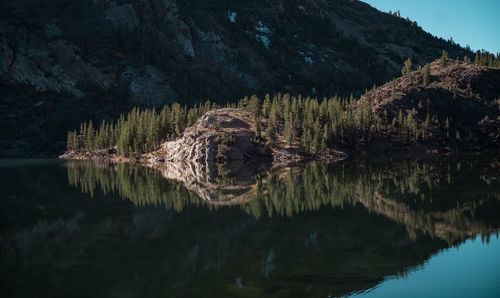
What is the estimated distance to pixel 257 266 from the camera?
3484 cm

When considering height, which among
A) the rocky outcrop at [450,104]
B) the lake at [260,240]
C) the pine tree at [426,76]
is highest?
the pine tree at [426,76]

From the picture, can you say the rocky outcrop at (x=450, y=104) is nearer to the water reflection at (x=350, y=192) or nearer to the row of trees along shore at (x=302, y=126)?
the row of trees along shore at (x=302, y=126)

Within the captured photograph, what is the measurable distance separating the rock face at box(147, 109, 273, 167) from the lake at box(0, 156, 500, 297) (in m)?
63.1

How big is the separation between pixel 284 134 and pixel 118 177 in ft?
219

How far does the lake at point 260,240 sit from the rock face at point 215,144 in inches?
2483

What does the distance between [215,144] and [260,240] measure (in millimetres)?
104468

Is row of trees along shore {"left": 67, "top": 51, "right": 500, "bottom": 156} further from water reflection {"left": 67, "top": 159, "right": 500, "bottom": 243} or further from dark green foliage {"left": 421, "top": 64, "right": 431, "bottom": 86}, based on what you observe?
water reflection {"left": 67, "top": 159, "right": 500, "bottom": 243}

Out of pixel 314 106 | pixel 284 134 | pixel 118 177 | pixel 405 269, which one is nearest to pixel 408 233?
pixel 405 269

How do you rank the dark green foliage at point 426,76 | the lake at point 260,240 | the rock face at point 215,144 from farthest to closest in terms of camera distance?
the dark green foliage at point 426,76 < the rock face at point 215,144 < the lake at point 260,240

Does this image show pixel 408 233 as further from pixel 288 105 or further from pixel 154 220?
pixel 288 105

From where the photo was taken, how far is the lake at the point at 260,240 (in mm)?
30750

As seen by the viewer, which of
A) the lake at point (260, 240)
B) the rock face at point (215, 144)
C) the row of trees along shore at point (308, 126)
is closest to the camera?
the lake at point (260, 240)

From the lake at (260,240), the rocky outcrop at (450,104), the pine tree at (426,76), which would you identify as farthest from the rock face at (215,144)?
the pine tree at (426,76)

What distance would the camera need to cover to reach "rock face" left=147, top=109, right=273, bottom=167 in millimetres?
145375
